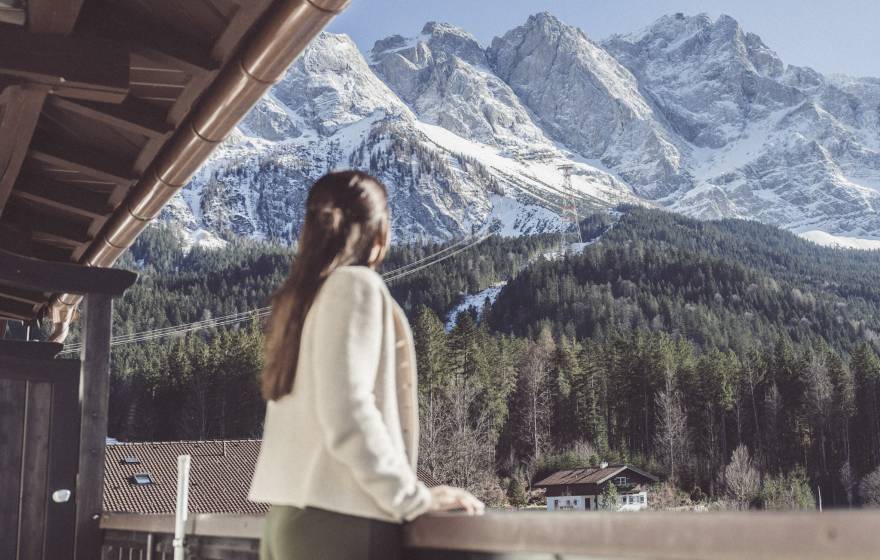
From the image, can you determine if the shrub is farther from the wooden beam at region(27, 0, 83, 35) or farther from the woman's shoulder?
the woman's shoulder

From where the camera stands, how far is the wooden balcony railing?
2.95ft


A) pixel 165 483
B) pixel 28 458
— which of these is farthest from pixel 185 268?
pixel 28 458

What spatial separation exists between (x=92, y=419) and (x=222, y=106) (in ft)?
4.71

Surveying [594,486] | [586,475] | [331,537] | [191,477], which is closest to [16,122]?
[331,537]

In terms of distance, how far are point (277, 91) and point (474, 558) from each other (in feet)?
651

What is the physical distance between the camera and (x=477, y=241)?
98.0 metres

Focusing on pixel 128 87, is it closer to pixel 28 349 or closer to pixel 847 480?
pixel 28 349

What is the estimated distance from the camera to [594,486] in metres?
41.1

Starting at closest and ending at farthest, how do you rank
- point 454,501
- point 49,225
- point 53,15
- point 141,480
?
point 454,501
point 53,15
point 49,225
point 141,480

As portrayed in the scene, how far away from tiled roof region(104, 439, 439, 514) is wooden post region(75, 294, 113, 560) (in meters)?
18.6

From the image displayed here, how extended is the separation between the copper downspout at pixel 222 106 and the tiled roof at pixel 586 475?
39.3 m

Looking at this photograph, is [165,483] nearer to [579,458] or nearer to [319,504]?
[319,504]

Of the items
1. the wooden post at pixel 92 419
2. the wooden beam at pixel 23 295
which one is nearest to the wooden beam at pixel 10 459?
the wooden post at pixel 92 419

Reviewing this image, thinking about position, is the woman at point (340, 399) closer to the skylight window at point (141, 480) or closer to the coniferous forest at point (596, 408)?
the skylight window at point (141, 480)
